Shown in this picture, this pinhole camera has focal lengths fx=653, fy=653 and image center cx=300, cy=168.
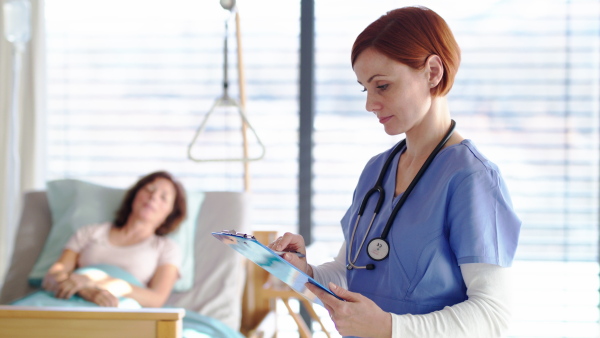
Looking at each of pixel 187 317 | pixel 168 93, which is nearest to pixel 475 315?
pixel 187 317

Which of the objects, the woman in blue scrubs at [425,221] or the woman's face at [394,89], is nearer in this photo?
the woman in blue scrubs at [425,221]

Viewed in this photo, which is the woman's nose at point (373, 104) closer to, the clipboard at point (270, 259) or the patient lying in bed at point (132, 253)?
the clipboard at point (270, 259)

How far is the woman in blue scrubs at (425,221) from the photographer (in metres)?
1.10

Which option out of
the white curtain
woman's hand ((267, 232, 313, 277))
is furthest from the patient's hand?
woman's hand ((267, 232, 313, 277))

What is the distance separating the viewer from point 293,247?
141 cm

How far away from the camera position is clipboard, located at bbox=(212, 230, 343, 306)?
1085 mm

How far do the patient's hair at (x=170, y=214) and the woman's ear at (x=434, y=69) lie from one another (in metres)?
1.86

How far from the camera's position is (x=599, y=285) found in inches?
126

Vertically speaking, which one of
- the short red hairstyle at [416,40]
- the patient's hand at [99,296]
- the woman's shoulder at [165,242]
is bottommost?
the patient's hand at [99,296]

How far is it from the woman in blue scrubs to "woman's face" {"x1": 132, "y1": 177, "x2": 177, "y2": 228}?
5.27ft

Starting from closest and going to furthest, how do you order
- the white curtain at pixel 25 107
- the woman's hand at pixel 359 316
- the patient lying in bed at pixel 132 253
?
the woman's hand at pixel 359 316 → the patient lying in bed at pixel 132 253 → the white curtain at pixel 25 107

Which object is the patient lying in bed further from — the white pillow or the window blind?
the window blind

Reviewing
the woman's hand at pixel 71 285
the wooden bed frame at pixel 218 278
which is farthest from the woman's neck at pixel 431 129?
the woman's hand at pixel 71 285

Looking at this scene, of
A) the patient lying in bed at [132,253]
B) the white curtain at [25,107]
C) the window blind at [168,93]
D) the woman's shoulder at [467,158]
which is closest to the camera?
the woman's shoulder at [467,158]
